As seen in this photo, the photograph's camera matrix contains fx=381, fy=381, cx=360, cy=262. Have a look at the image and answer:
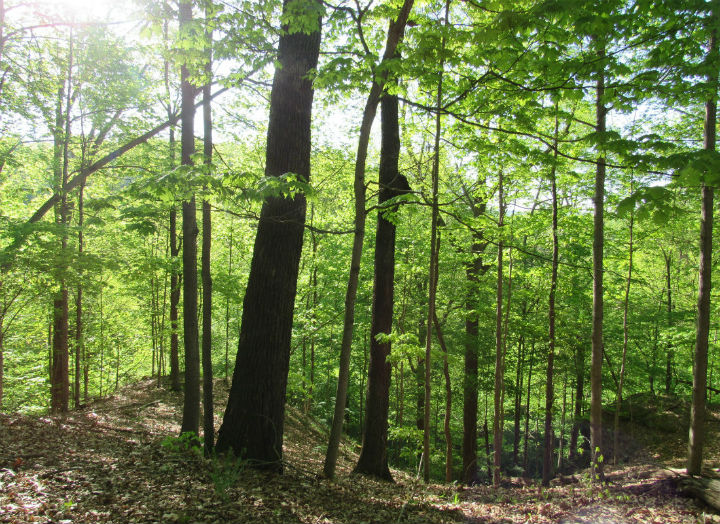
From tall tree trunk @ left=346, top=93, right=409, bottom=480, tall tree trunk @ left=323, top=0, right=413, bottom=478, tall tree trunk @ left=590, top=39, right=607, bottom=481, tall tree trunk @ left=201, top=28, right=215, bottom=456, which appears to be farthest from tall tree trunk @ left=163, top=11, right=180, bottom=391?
tall tree trunk @ left=590, top=39, right=607, bottom=481

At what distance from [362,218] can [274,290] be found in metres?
1.46

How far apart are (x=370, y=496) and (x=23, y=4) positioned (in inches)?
480

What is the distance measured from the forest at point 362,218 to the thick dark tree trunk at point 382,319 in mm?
42

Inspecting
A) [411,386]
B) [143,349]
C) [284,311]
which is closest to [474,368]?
A: [411,386]

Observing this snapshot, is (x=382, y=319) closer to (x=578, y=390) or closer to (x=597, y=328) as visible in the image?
(x=597, y=328)

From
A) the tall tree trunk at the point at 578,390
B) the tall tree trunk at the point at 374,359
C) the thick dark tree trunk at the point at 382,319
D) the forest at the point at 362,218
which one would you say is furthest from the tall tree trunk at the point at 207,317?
the tall tree trunk at the point at 578,390

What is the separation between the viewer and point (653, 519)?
196 inches

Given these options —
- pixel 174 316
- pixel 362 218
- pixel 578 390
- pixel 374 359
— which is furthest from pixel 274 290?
pixel 578 390

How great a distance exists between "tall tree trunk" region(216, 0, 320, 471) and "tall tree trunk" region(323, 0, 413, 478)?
70 cm

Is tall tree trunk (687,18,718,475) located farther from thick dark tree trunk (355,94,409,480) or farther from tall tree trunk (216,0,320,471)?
tall tree trunk (216,0,320,471)

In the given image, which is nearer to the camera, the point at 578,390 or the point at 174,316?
the point at 174,316

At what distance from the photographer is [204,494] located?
12.3ft

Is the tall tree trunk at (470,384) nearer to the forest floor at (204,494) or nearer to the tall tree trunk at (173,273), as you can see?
the forest floor at (204,494)

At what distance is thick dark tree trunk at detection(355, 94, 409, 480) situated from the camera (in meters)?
6.93
